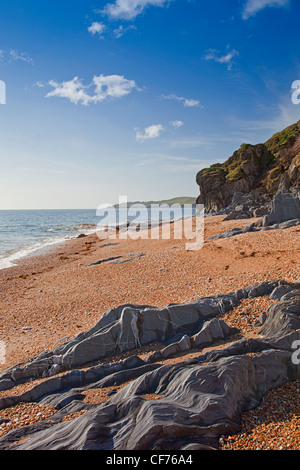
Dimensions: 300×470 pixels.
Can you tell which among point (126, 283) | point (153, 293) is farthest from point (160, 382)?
point (126, 283)

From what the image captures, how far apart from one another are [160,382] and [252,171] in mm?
65721

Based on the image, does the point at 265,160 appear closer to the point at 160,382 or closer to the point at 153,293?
the point at 153,293

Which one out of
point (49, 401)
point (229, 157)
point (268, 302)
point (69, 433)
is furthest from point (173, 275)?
point (229, 157)

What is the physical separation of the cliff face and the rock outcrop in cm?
5119

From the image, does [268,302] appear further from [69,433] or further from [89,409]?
[69,433]

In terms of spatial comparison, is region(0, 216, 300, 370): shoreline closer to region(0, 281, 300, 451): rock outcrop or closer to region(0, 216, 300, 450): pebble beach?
region(0, 216, 300, 450): pebble beach

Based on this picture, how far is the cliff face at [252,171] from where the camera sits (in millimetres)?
59562

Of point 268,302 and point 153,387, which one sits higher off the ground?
point 268,302

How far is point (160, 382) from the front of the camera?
20.6 feet

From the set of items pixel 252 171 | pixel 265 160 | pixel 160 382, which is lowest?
pixel 160 382

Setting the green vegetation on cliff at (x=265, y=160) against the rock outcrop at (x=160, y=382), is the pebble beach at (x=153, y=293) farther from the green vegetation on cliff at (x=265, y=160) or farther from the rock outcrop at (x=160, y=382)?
the green vegetation on cliff at (x=265, y=160)

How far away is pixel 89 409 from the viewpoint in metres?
6.17
